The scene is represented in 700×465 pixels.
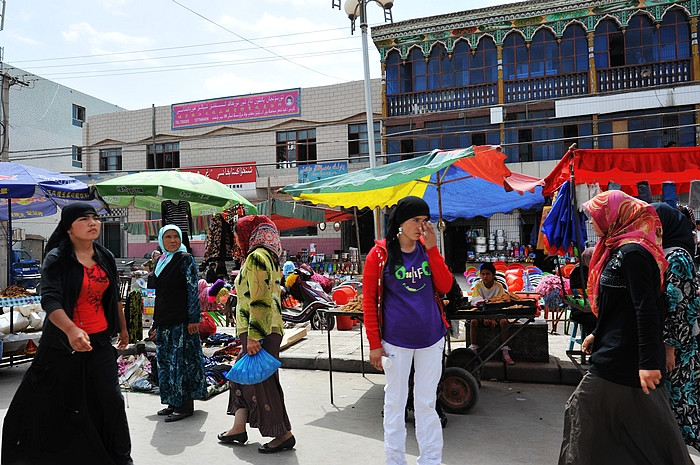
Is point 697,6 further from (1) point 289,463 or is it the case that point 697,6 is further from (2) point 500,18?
(1) point 289,463

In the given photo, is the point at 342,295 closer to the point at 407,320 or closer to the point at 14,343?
the point at 14,343

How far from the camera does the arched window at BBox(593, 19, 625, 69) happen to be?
19484mm

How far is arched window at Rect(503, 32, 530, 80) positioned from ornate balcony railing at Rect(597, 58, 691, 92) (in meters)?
2.78

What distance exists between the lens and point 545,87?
20.3m

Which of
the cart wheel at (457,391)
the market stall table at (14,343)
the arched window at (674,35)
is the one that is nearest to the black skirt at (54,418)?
the cart wheel at (457,391)

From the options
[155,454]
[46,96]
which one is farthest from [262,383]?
[46,96]

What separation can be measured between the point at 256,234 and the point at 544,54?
64.3 feet

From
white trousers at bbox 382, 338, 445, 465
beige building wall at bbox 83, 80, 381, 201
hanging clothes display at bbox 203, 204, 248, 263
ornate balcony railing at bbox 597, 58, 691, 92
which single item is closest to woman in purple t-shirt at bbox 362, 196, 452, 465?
white trousers at bbox 382, 338, 445, 465

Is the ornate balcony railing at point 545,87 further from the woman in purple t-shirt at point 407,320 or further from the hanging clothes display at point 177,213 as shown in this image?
the woman in purple t-shirt at point 407,320

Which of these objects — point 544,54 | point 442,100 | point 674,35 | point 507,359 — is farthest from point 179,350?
point 674,35

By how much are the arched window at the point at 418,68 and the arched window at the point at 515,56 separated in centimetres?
330

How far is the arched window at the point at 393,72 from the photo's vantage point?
22.0m

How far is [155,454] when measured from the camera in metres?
4.03

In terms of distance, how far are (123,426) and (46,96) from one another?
35.9 meters
